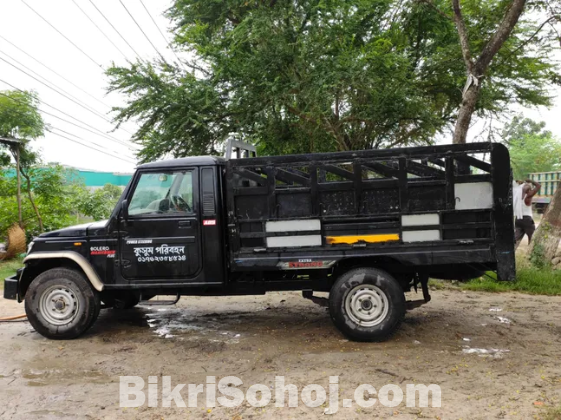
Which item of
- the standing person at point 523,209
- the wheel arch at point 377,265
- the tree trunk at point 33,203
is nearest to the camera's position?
the wheel arch at point 377,265

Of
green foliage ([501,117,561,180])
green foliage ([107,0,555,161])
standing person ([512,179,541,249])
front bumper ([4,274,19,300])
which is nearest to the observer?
front bumper ([4,274,19,300])

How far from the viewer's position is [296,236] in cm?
538

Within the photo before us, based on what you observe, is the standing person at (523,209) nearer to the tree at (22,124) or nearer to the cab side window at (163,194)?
the cab side window at (163,194)

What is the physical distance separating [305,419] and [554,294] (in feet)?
19.5

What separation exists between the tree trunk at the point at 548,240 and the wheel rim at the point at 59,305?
25.9 feet

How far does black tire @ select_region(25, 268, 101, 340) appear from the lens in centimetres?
575

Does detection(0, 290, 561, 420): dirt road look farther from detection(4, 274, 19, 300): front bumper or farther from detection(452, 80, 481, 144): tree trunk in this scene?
detection(452, 80, 481, 144): tree trunk

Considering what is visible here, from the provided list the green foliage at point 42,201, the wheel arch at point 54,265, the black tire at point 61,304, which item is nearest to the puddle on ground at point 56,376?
the black tire at point 61,304

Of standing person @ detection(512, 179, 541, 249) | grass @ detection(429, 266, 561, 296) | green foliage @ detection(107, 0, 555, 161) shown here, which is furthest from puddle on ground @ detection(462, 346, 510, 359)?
green foliage @ detection(107, 0, 555, 161)

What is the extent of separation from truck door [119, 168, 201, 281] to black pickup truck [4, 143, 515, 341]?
0.01 m

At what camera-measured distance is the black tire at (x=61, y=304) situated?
5750 mm

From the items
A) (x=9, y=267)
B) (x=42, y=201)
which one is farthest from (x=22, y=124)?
(x=9, y=267)

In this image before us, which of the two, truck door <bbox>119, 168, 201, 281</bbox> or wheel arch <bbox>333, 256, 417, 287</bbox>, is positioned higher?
truck door <bbox>119, 168, 201, 281</bbox>

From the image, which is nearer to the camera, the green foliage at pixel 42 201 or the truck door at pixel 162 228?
the truck door at pixel 162 228
